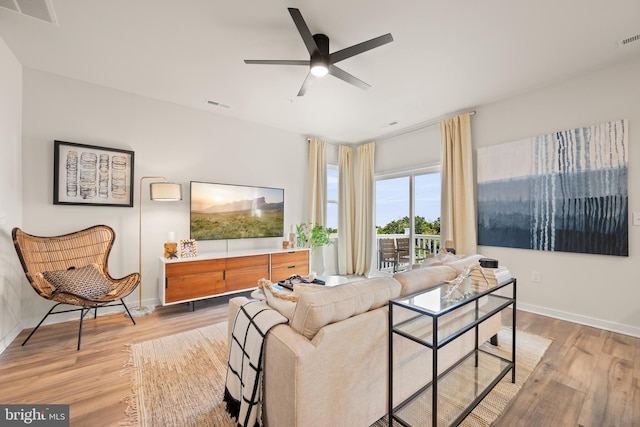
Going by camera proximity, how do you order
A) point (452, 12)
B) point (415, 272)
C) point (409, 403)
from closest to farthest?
point (409, 403)
point (415, 272)
point (452, 12)

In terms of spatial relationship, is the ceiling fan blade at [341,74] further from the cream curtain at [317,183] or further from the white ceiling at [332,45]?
the cream curtain at [317,183]


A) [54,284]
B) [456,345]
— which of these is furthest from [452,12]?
[54,284]

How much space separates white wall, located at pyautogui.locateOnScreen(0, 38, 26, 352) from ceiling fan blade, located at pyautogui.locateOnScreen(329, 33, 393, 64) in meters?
2.93

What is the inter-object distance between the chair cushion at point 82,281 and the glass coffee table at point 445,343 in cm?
283

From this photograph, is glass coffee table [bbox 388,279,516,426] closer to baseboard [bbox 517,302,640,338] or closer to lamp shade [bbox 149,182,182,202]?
baseboard [bbox 517,302,640,338]

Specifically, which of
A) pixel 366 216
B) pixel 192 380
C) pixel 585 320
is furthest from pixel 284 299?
pixel 366 216

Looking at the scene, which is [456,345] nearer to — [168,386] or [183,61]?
[168,386]

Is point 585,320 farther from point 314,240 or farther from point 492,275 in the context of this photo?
point 314,240

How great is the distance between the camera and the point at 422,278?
168cm

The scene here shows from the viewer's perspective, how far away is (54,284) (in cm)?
244

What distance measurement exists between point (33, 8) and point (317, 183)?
377 centimetres

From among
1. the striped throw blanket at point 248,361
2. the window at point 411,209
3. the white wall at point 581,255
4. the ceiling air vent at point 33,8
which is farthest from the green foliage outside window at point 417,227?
the ceiling air vent at point 33,8

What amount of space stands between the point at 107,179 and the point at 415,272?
3.58m

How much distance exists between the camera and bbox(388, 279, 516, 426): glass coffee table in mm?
1296
